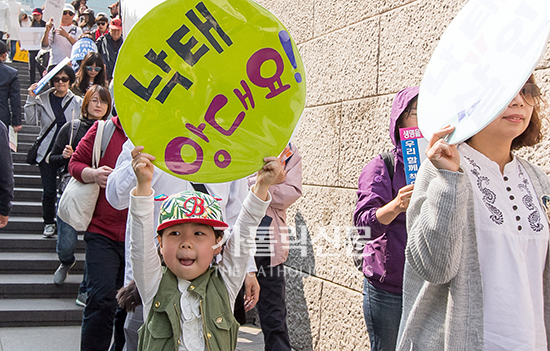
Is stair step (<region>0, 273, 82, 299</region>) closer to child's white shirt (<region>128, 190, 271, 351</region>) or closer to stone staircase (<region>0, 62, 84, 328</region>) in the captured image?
stone staircase (<region>0, 62, 84, 328</region>)

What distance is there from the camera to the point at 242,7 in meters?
1.88

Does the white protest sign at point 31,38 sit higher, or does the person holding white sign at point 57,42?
the white protest sign at point 31,38

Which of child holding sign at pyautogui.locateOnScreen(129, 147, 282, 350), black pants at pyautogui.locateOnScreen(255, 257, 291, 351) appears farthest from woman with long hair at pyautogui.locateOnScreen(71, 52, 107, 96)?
child holding sign at pyautogui.locateOnScreen(129, 147, 282, 350)

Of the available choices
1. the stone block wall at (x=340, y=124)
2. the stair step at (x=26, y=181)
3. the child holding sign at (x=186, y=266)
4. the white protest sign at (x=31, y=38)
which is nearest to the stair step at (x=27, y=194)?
the stair step at (x=26, y=181)

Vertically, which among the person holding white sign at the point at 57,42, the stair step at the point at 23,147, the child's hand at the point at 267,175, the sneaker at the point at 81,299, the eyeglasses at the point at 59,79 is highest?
the person holding white sign at the point at 57,42

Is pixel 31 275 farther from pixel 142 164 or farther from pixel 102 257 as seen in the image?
pixel 142 164

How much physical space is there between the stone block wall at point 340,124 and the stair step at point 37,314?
224cm

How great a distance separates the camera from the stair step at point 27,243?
259 inches

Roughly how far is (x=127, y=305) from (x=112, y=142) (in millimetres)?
1747

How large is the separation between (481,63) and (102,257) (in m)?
2.65

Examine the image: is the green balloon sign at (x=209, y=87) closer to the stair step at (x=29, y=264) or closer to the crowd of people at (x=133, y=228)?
the crowd of people at (x=133, y=228)

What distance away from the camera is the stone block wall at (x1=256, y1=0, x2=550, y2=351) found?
366 centimetres

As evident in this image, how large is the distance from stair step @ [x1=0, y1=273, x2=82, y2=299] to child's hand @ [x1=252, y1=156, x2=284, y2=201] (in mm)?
4458

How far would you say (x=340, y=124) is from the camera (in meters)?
4.29
